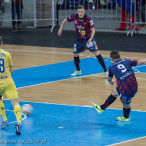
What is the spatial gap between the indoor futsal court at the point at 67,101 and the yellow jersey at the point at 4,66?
0.95m

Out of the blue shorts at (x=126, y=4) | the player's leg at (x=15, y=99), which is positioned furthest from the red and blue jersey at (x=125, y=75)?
the blue shorts at (x=126, y=4)

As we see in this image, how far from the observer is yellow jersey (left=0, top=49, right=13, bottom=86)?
8922 millimetres

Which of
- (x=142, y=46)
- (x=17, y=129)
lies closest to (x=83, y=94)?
(x=17, y=129)

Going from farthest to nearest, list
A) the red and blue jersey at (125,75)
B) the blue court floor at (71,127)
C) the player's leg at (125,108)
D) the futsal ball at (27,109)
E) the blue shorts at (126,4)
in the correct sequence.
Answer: the blue shorts at (126,4) → the futsal ball at (27,109) → the player's leg at (125,108) → the red and blue jersey at (125,75) → the blue court floor at (71,127)

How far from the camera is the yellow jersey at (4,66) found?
8.92 metres

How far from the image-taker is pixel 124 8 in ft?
83.1

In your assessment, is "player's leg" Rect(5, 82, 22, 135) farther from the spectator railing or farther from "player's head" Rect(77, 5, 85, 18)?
the spectator railing

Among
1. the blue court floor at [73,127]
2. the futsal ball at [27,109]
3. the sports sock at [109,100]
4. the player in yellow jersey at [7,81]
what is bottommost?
the blue court floor at [73,127]

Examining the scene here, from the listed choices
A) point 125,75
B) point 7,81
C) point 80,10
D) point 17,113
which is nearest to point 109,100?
point 125,75

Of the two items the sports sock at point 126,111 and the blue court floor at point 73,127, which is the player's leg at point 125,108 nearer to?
the sports sock at point 126,111

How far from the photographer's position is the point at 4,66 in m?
8.96

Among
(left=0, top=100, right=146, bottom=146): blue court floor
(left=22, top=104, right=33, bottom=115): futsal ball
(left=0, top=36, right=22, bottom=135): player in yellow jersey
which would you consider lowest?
(left=0, top=100, right=146, bottom=146): blue court floor

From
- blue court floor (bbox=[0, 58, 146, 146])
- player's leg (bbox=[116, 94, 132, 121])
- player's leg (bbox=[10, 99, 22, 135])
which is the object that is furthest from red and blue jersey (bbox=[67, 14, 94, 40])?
player's leg (bbox=[10, 99, 22, 135])

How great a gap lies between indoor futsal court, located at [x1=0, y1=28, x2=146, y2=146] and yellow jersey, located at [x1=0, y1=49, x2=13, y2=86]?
37.4 inches
